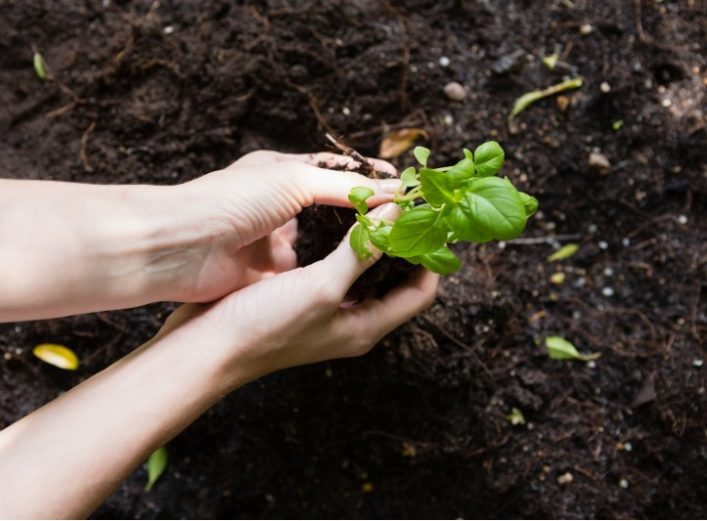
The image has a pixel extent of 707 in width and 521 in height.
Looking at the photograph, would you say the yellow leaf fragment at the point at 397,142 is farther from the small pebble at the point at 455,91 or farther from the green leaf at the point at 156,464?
the green leaf at the point at 156,464

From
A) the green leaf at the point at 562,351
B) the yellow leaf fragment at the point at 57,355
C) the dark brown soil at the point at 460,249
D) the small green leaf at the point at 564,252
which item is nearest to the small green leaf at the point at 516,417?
the dark brown soil at the point at 460,249

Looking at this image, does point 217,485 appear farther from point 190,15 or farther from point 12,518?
point 190,15

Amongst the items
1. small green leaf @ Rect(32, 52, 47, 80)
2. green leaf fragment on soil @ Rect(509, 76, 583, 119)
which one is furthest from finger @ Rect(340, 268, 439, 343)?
small green leaf @ Rect(32, 52, 47, 80)

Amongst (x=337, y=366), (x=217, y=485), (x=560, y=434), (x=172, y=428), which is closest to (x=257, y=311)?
(x=172, y=428)

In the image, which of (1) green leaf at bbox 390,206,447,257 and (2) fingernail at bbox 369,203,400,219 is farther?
(2) fingernail at bbox 369,203,400,219

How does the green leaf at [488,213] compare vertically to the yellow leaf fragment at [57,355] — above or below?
above

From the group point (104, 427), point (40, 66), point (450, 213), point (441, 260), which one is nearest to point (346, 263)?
point (441, 260)

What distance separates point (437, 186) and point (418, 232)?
8cm

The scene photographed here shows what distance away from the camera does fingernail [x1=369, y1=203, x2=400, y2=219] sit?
3.60ft

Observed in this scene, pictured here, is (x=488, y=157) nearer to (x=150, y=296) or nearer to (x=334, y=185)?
(x=334, y=185)

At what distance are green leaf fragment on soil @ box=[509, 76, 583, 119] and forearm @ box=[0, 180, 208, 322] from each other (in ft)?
2.87

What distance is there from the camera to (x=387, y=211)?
1106 millimetres

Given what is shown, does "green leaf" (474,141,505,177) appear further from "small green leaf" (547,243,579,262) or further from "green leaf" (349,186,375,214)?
"small green leaf" (547,243,579,262)

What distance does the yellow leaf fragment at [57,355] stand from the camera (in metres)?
1.51
